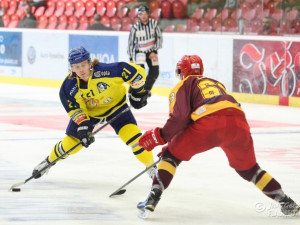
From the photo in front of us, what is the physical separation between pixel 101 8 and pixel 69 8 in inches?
39.8

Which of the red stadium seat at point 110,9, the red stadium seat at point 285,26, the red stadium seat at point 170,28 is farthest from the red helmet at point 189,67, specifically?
the red stadium seat at point 110,9

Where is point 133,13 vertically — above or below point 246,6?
below

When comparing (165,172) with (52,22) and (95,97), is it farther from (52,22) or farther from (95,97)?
(52,22)

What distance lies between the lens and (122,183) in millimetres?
5906

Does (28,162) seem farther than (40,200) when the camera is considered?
Yes

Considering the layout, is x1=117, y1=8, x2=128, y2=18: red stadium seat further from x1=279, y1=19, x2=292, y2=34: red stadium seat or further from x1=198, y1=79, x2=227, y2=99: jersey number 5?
x1=198, y1=79, x2=227, y2=99: jersey number 5

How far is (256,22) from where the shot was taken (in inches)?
474

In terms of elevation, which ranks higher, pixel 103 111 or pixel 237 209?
pixel 103 111

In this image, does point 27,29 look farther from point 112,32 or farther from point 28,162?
point 28,162

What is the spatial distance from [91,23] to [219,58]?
10.4 ft

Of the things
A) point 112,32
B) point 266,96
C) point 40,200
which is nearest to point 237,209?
point 40,200

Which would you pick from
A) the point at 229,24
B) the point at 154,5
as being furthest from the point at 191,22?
the point at 154,5

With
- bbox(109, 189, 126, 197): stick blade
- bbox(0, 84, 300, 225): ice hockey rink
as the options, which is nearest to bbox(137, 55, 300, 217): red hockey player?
bbox(0, 84, 300, 225): ice hockey rink

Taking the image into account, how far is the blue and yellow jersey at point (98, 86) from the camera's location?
220 inches
